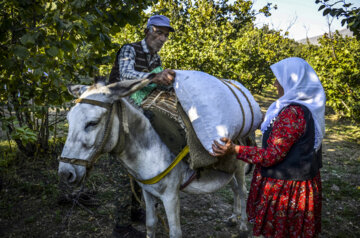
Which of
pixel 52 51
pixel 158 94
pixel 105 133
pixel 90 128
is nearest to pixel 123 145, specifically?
pixel 105 133

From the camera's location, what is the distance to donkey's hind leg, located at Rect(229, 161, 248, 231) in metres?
3.34

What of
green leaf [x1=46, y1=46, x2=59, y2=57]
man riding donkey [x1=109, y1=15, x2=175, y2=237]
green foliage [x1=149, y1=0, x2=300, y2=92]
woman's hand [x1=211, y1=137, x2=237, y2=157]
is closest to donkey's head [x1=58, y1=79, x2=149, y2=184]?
man riding donkey [x1=109, y1=15, x2=175, y2=237]

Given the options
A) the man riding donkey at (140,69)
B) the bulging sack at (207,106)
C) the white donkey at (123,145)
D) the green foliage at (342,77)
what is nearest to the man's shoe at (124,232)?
the man riding donkey at (140,69)

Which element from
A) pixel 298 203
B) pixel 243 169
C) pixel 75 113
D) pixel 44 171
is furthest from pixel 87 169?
pixel 44 171

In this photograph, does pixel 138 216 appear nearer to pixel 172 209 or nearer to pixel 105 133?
pixel 172 209

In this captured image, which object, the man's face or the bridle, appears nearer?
the bridle

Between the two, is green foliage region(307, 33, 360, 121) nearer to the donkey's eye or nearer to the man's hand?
the man's hand

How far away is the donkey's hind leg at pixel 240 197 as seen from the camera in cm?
334

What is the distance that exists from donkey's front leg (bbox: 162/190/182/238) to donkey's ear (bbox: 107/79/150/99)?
3.36 ft

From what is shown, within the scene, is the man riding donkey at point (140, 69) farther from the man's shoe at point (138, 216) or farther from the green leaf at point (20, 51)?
the green leaf at point (20, 51)

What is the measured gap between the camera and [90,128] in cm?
173

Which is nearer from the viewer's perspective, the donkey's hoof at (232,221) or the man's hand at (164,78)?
the man's hand at (164,78)

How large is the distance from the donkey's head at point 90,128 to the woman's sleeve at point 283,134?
1.09m

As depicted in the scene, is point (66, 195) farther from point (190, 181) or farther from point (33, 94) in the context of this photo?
point (190, 181)
